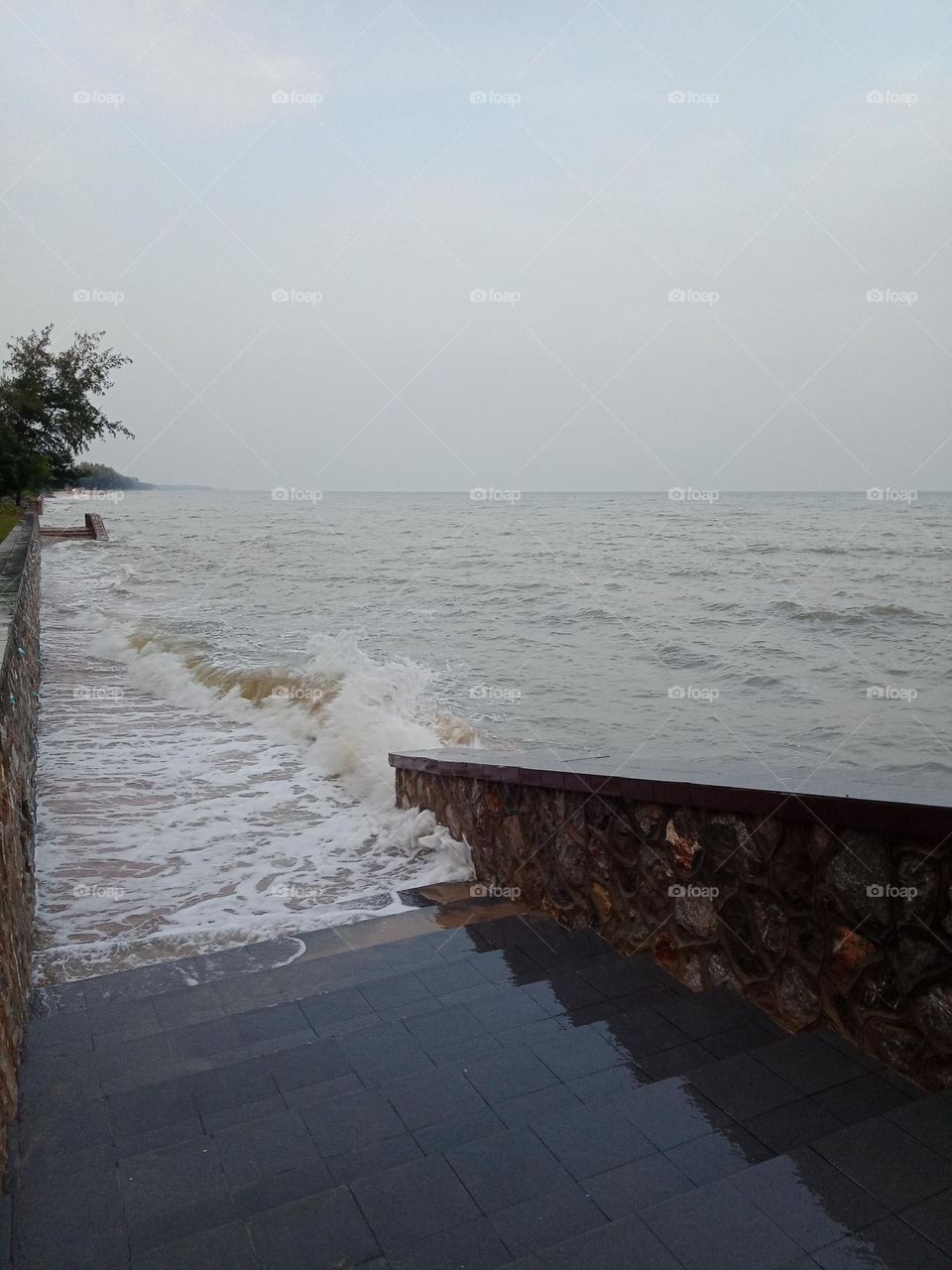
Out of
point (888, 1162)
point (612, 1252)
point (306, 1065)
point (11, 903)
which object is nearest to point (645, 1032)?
point (888, 1162)

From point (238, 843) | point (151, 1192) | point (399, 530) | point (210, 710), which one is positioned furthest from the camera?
point (399, 530)

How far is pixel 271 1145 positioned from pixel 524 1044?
934 millimetres

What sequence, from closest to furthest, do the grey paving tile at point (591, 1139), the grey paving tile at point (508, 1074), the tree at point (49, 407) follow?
the grey paving tile at point (591, 1139) → the grey paving tile at point (508, 1074) → the tree at point (49, 407)

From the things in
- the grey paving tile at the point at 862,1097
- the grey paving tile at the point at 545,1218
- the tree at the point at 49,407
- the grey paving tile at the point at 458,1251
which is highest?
the tree at the point at 49,407

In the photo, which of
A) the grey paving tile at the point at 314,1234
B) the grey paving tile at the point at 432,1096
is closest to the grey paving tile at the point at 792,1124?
the grey paving tile at the point at 432,1096

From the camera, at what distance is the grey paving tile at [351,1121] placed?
2498mm

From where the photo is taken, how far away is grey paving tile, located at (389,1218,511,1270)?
1.95 metres

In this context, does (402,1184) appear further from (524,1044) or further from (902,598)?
(902,598)

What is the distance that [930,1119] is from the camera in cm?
230

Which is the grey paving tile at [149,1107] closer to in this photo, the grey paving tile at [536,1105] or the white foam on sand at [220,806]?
the grey paving tile at [536,1105]

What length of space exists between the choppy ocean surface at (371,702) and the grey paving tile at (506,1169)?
62.2 inches

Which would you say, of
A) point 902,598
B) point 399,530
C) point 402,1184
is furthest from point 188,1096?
point 399,530

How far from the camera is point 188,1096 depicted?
2.85 m

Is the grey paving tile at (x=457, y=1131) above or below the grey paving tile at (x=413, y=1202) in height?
below
